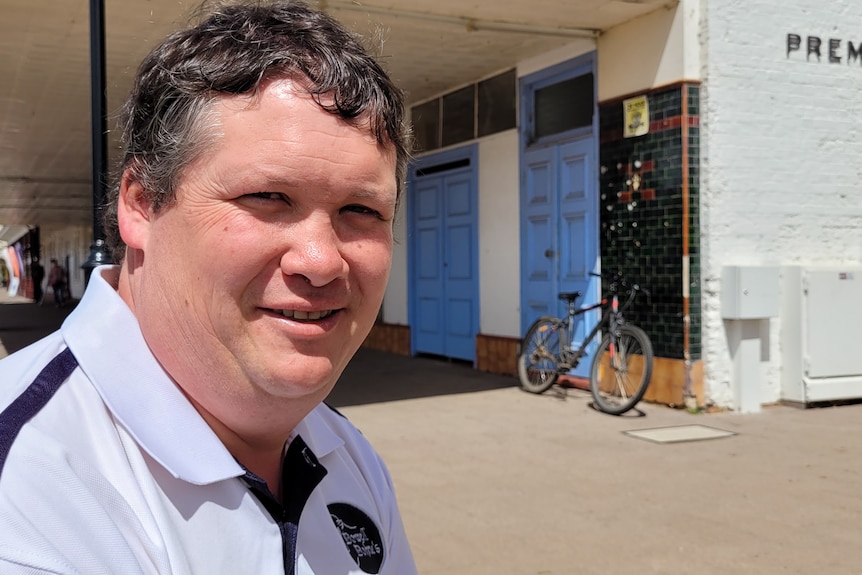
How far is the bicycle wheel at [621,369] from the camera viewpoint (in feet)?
23.2

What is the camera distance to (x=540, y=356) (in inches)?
326

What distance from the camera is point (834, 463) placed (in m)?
5.50

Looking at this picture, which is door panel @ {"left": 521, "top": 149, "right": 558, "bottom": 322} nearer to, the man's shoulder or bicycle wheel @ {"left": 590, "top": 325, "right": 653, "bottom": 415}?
bicycle wheel @ {"left": 590, "top": 325, "right": 653, "bottom": 415}

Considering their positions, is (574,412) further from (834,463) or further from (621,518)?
(621,518)

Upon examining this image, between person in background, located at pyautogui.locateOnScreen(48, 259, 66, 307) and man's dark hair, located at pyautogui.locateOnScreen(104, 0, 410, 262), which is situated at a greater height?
man's dark hair, located at pyautogui.locateOnScreen(104, 0, 410, 262)

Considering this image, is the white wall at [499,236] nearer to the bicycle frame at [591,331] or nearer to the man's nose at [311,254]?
the bicycle frame at [591,331]

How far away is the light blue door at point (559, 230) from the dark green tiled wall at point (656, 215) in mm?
317

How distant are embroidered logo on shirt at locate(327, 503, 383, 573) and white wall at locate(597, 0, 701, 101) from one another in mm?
6507

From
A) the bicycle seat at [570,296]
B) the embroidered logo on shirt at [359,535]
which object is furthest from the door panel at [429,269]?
the embroidered logo on shirt at [359,535]

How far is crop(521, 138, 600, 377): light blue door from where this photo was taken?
821 centimetres

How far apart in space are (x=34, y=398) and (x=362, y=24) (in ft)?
16.1

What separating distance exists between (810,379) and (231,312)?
7385mm

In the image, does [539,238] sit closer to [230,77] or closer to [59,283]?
[230,77]

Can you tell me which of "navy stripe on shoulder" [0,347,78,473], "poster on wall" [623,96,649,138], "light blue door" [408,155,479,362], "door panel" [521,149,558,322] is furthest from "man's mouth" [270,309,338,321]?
"light blue door" [408,155,479,362]
